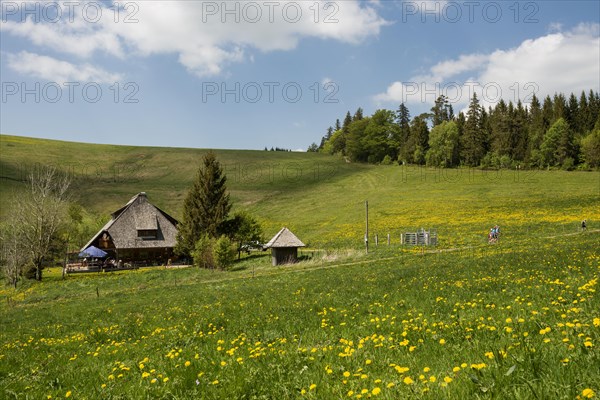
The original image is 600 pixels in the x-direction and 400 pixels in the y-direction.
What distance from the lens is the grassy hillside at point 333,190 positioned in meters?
55.0

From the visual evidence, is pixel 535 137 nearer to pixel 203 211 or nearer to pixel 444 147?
pixel 444 147

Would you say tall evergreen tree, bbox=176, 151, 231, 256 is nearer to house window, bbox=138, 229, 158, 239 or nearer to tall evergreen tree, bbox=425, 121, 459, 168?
house window, bbox=138, 229, 158, 239

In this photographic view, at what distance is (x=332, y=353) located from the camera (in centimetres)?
636

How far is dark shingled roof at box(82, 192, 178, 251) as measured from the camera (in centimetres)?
6106

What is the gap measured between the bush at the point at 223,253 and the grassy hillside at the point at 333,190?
13944 mm

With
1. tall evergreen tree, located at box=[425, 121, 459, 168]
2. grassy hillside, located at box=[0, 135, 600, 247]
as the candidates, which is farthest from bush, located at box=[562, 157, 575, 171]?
tall evergreen tree, located at box=[425, 121, 459, 168]

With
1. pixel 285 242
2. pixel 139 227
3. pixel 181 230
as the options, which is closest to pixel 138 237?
pixel 139 227

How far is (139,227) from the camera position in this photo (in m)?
62.6

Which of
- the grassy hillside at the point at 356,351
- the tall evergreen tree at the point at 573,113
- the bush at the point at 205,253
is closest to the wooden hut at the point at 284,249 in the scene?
the bush at the point at 205,253

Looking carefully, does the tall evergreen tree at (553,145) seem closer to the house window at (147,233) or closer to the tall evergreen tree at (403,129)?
the tall evergreen tree at (403,129)

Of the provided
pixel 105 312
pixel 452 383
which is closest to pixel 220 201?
pixel 105 312

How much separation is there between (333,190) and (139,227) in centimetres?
4796

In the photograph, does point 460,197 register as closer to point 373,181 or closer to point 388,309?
point 373,181

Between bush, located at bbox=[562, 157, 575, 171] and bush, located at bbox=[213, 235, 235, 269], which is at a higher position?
bush, located at bbox=[562, 157, 575, 171]
